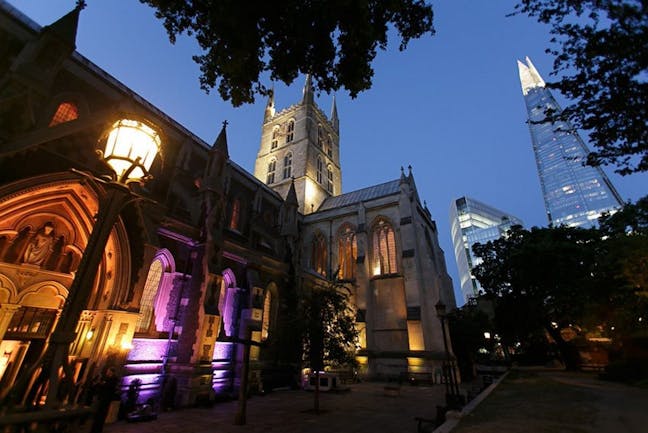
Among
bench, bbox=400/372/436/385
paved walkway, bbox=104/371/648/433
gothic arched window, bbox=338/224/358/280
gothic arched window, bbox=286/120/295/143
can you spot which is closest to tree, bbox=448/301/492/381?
bench, bbox=400/372/436/385

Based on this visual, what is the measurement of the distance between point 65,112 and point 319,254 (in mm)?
22570

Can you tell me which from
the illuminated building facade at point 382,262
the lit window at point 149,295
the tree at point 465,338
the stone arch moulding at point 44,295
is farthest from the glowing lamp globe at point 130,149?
the tree at point 465,338

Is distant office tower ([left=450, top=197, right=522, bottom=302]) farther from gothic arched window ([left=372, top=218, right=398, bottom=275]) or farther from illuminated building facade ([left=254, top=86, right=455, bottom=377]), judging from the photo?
gothic arched window ([left=372, top=218, right=398, bottom=275])

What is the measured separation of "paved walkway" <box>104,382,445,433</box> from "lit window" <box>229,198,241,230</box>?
10638 mm

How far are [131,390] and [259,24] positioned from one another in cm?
1247

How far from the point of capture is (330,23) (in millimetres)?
6840

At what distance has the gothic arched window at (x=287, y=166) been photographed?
39.7 metres

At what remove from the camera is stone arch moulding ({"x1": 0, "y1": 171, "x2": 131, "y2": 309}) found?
9.69 m

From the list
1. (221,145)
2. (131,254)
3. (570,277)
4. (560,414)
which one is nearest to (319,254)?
(221,145)

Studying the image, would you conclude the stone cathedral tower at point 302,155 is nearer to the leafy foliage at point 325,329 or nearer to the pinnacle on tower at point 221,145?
the pinnacle on tower at point 221,145

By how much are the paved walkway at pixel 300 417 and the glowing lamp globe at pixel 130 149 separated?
308 inches

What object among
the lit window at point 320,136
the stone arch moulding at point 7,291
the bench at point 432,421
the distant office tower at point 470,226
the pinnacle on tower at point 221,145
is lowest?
the bench at point 432,421

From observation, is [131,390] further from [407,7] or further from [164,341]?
[407,7]

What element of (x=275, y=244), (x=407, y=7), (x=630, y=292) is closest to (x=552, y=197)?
(x=630, y=292)
